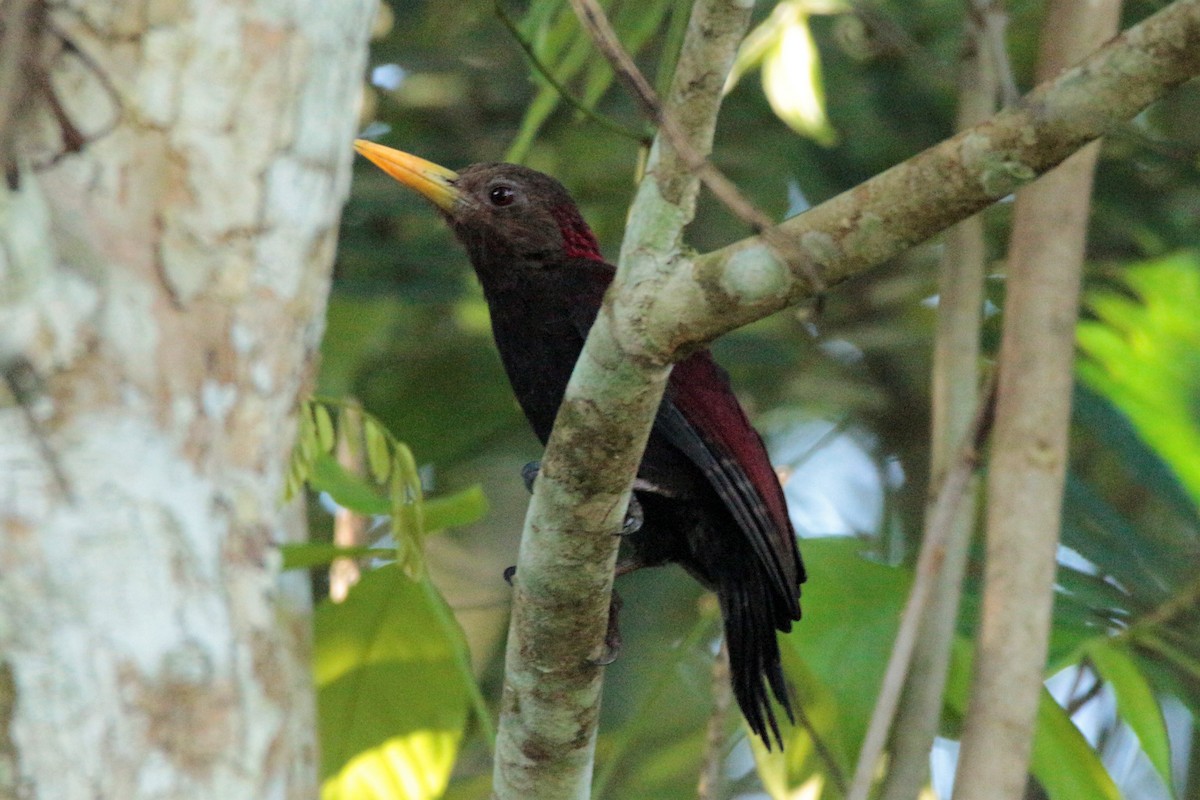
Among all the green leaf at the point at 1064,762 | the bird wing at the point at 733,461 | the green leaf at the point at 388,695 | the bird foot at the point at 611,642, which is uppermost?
the bird wing at the point at 733,461

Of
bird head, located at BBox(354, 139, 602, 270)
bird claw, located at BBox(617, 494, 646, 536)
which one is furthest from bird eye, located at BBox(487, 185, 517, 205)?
bird claw, located at BBox(617, 494, 646, 536)

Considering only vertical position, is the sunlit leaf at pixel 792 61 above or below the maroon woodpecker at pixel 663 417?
above

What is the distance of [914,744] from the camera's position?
3057 millimetres

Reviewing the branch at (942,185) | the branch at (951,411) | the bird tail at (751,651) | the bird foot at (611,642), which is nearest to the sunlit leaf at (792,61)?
the branch at (951,411)

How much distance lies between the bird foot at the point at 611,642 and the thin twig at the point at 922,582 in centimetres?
61

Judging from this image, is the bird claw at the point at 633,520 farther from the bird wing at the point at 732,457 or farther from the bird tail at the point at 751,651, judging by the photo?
the bird tail at the point at 751,651

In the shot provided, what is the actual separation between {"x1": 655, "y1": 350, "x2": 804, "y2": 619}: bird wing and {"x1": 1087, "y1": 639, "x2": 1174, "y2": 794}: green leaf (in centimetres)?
70

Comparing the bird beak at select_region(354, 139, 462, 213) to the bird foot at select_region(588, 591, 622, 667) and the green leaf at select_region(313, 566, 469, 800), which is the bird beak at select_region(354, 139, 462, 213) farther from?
the bird foot at select_region(588, 591, 622, 667)

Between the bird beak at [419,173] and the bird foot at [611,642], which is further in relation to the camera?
the bird beak at [419,173]

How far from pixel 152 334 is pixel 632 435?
24.5 inches

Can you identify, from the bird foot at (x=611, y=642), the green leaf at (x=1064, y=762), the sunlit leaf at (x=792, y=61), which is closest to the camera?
the bird foot at (x=611, y=642)

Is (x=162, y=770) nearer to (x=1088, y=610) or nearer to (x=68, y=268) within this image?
(x=68, y=268)

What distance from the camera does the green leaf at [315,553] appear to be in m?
2.57

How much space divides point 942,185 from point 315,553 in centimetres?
155
